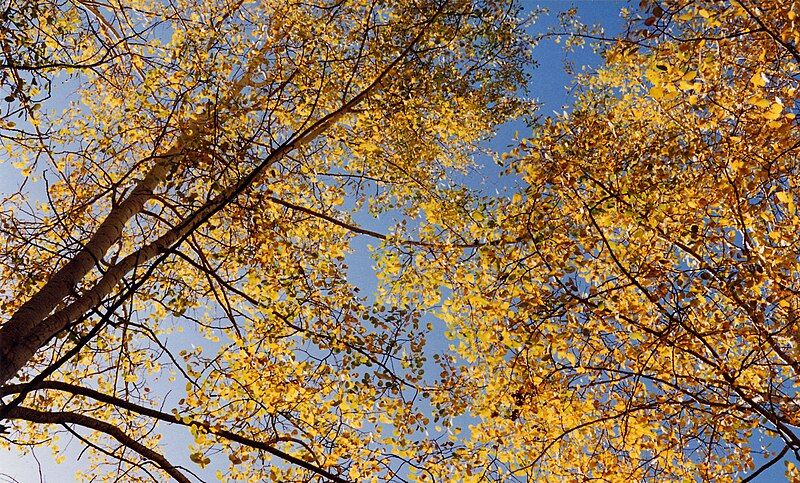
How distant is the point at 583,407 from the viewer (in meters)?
4.10

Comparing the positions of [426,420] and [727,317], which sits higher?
[727,317]

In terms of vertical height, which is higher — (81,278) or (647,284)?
(647,284)

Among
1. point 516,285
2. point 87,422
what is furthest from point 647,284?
point 87,422

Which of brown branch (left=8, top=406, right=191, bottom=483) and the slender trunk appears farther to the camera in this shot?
brown branch (left=8, top=406, right=191, bottom=483)

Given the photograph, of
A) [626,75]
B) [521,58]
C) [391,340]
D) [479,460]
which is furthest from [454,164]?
[479,460]

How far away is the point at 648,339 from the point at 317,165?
4784 millimetres

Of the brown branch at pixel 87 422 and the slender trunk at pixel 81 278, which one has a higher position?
the slender trunk at pixel 81 278

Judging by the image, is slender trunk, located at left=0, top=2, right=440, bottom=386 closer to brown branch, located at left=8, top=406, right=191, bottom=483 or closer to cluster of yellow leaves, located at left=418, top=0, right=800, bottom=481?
brown branch, located at left=8, top=406, right=191, bottom=483

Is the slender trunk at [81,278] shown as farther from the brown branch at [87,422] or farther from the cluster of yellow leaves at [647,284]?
the cluster of yellow leaves at [647,284]

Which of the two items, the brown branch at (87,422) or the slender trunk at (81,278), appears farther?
the brown branch at (87,422)

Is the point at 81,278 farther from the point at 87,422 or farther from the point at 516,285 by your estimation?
the point at 516,285

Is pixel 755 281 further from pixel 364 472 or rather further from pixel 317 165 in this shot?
pixel 317 165

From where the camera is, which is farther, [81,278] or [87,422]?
[81,278]

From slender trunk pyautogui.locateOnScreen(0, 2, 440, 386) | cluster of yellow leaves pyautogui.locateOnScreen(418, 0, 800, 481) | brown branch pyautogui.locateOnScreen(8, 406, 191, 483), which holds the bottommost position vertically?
brown branch pyautogui.locateOnScreen(8, 406, 191, 483)
